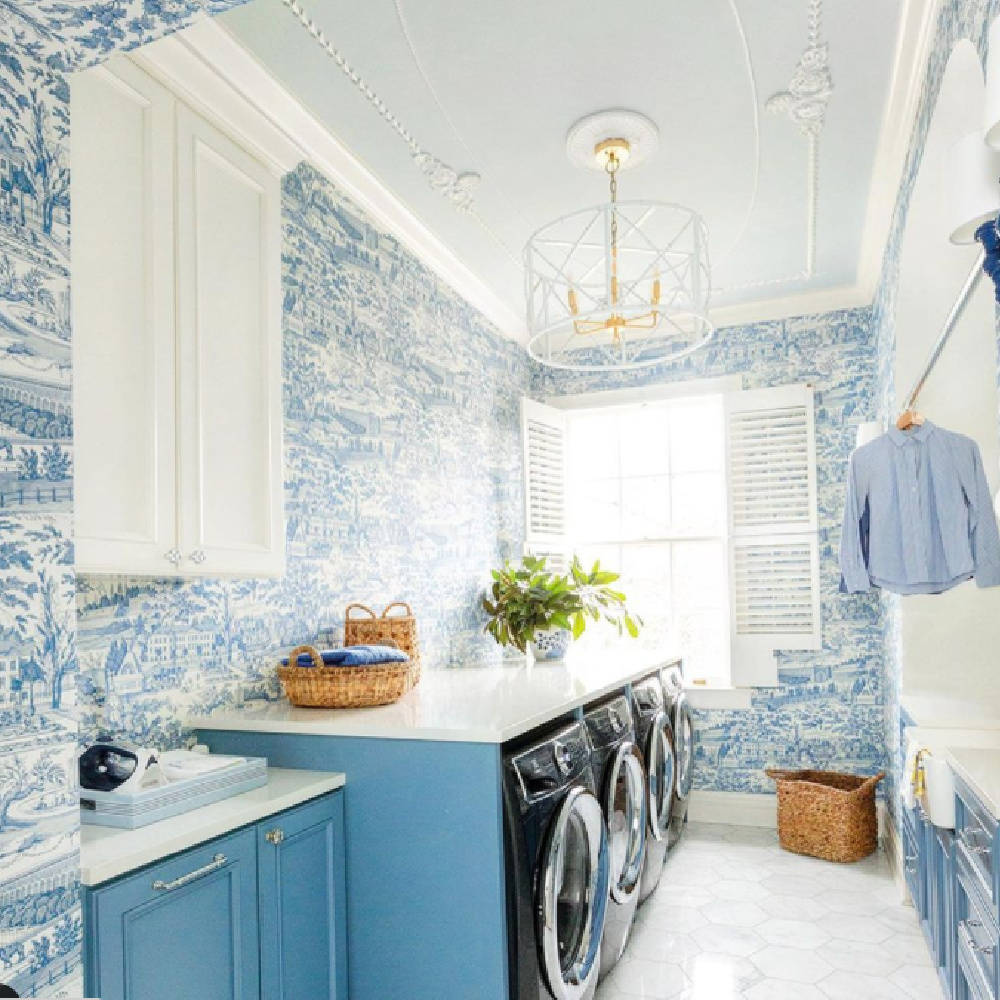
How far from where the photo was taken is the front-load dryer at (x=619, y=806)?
102 inches

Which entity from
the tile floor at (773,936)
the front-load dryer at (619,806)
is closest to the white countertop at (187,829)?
the front-load dryer at (619,806)

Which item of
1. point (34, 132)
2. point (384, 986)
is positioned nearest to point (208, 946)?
point (384, 986)

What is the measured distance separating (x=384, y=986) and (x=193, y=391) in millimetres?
1480

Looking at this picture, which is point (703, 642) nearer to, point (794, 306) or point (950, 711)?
point (950, 711)

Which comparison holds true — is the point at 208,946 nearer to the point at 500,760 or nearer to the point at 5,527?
the point at 500,760

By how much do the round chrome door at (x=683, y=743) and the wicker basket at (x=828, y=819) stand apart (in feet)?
1.46

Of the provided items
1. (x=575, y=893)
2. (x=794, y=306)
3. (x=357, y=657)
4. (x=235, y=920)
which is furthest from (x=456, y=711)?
(x=794, y=306)

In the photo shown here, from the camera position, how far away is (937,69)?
2.20m

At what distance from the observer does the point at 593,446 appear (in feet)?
16.1

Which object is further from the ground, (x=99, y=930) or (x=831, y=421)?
(x=831, y=421)

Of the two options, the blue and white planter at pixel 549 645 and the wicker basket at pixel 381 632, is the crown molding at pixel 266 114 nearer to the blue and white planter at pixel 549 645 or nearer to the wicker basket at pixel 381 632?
the wicker basket at pixel 381 632

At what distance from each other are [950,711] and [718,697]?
1567 millimetres

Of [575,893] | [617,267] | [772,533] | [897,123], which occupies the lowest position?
[575,893]

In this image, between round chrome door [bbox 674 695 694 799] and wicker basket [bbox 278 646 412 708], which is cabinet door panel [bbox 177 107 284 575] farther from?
round chrome door [bbox 674 695 694 799]
